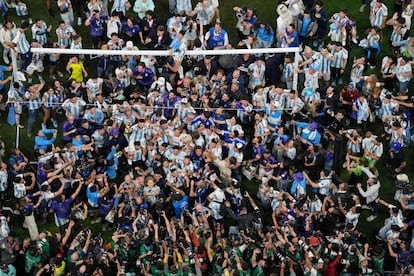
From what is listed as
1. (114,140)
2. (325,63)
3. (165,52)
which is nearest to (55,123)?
(114,140)

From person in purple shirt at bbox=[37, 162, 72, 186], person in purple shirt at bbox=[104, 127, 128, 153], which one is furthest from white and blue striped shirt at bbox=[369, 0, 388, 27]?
person in purple shirt at bbox=[37, 162, 72, 186]

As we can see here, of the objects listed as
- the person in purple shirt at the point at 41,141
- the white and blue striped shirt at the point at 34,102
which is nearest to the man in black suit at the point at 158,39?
the white and blue striped shirt at the point at 34,102

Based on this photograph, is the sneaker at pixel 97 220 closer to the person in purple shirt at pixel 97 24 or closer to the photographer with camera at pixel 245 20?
the person in purple shirt at pixel 97 24

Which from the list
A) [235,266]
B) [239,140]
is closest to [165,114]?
[239,140]

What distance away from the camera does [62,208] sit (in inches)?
794

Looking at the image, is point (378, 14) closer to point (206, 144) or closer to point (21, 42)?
point (206, 144)

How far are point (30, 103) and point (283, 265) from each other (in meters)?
7.21

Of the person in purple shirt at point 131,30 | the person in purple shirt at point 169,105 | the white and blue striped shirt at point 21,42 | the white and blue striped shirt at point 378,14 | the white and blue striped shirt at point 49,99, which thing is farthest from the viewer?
the white and blue striped shirt at point 378,14

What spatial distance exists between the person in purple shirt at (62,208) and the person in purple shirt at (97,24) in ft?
15.7

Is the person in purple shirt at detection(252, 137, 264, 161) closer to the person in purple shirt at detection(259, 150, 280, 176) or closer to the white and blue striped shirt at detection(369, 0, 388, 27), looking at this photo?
the person in purple shirt at detection(259, 150, 280, 176)

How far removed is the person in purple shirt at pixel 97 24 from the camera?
23.8 m

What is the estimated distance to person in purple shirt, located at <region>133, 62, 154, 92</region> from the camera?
22.8 meters

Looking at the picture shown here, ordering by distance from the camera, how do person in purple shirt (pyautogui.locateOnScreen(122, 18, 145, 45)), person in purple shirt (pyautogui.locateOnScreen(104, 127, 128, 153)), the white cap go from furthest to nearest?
person in purple shirt (pyautogui.locateOnScreen(122, 18, 145, 45)) → the white cap → person in purple shirt (pyautogui.locateOnScreen(104, 127, 128, 153))

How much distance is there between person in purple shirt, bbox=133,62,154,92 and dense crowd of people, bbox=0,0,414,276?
0.05 meters
